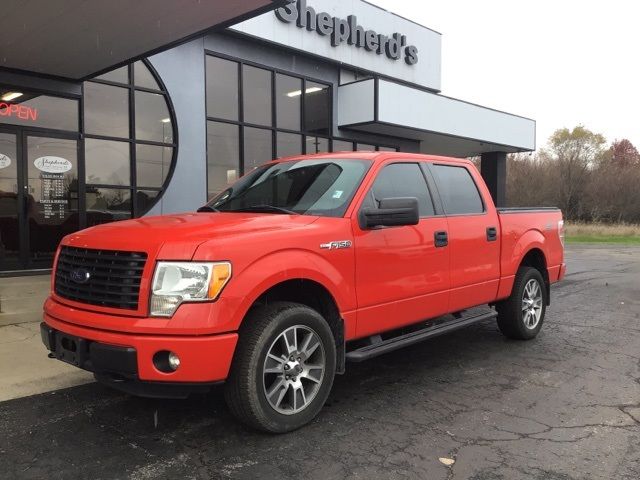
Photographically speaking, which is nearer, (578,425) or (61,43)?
(578,425)

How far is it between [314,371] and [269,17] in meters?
12.0

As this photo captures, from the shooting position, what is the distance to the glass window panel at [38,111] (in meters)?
9.69

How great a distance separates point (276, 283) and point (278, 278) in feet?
0.11

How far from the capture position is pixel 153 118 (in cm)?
1191

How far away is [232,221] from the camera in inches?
149

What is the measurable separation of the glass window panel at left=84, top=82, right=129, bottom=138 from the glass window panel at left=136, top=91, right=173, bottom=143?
283mm

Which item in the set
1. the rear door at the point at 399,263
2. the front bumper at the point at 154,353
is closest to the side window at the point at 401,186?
the rear door at the point at 399,263

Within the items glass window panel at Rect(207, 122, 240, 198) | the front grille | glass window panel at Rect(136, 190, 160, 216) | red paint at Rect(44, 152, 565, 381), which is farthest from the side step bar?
glass window panel at Rect(207, 122, 240, 198)

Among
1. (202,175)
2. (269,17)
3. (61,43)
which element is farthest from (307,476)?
(269,17)

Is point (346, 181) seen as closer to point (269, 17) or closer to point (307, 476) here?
point (307, 476)

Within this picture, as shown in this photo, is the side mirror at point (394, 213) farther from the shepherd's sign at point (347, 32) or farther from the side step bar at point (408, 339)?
the shepherd's sign at point (347, 32)

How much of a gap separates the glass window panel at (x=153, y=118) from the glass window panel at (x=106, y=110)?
28 centimetres

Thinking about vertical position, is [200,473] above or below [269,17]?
below

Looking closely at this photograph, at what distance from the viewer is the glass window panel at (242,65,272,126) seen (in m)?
13.8
